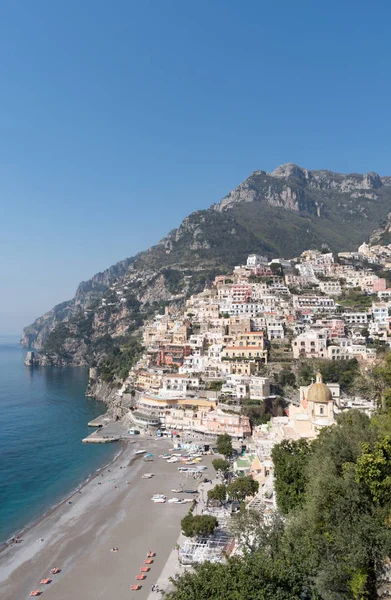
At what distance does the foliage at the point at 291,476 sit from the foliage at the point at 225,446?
22.3 m

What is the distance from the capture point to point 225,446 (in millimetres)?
48125

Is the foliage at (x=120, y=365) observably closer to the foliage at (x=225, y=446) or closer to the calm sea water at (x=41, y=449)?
the calm sea water at (x=41, y=449)

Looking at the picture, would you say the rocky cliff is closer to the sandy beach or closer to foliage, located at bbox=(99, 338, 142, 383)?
foliage, located at bbox=(99, 338, 142, 383)

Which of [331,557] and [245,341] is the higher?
[245,341]

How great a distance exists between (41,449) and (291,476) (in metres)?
40.1

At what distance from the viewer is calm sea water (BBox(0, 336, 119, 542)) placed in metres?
39.6

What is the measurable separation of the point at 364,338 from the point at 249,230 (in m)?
118

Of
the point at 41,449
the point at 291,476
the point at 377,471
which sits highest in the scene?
the point at 377,471

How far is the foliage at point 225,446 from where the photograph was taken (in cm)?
4791

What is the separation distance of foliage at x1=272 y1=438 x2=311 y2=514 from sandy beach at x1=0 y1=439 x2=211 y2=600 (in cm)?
895

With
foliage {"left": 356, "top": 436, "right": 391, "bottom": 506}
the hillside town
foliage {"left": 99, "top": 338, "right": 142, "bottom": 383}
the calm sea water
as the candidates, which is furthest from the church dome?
foliage {"left": 99, "top": 338, "right": 142, "bottom": 383}

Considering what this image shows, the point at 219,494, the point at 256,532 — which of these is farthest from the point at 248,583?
the point at 219,494

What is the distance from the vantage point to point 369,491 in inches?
567

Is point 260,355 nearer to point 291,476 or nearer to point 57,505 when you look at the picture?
point 57,505
